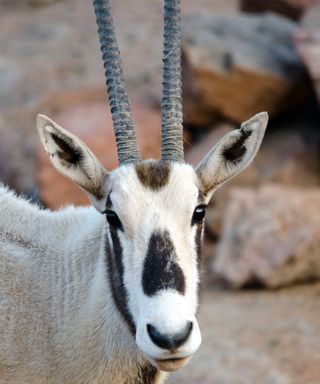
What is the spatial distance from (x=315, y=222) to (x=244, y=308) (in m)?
1.59

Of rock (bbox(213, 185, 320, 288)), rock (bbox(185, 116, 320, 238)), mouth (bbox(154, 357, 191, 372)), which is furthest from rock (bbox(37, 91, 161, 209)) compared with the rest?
mouth (bbox(154, 357, 191, 372))

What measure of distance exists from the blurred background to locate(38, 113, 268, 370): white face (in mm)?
4854

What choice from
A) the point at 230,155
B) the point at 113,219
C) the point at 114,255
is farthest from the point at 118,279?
the point at 230,155

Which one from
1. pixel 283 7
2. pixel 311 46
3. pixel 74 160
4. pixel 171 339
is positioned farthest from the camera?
pixel 283 7

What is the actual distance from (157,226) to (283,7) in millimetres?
14638

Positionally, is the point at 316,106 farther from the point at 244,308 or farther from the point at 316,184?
the point at 244,308

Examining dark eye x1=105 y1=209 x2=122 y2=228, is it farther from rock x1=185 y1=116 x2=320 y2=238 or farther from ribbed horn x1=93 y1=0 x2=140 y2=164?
rock x1=185 y1=116 x2=320 y2=238

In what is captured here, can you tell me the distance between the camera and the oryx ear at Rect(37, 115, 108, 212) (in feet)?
20.3

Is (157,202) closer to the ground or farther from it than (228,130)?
farther from it

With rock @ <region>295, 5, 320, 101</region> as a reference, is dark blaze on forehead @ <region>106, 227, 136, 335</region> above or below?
above

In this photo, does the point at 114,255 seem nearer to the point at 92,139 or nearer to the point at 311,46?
the point at 92,139

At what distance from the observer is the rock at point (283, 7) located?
19.4 meters

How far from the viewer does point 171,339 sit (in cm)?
519

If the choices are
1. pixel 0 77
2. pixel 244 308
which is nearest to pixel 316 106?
pixel 244 308
